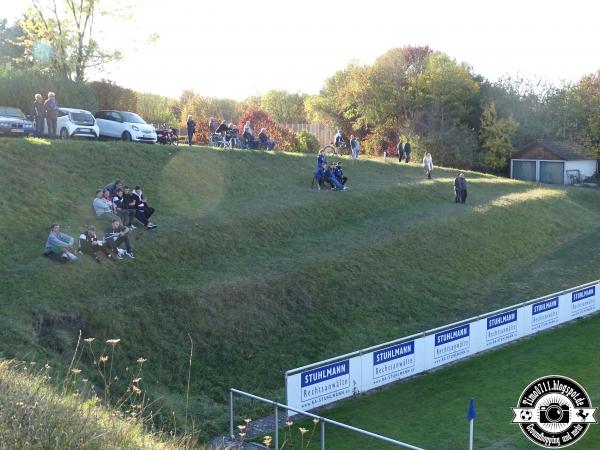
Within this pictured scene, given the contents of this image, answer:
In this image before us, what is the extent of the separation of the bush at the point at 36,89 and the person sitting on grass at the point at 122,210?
1806 centimetres

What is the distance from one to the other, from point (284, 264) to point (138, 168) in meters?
9.66

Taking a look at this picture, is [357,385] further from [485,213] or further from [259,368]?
[485,213]

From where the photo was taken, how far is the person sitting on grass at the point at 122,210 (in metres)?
23.7

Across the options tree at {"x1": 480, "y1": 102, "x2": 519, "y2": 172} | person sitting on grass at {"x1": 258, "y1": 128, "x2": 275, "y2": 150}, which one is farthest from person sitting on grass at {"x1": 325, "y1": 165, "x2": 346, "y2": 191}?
tree at {"x1": 480, "y1": 102, "x2": 519, "y2": 172}

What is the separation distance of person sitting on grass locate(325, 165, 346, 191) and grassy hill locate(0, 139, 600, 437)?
2.79 feet

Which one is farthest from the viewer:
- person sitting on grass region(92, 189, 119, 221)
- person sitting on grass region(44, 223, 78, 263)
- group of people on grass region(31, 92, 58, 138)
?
group of people on grass region(31, 92, 58, 138)

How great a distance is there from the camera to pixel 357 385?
17.6 metres

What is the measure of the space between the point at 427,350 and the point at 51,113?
20.4m

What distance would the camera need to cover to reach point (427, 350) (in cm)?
1967

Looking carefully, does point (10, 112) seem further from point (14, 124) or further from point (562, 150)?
point (562, 150)

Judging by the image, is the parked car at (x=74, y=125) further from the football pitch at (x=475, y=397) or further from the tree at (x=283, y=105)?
the tree at (x=283, y=105)

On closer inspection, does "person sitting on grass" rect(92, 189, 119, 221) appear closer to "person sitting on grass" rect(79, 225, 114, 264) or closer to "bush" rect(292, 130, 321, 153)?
"person sitting on grass" rect(79, 225, 114, 264)

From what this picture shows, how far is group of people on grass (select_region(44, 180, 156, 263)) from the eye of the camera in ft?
66.0

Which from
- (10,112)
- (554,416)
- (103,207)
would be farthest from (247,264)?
(10,112)
